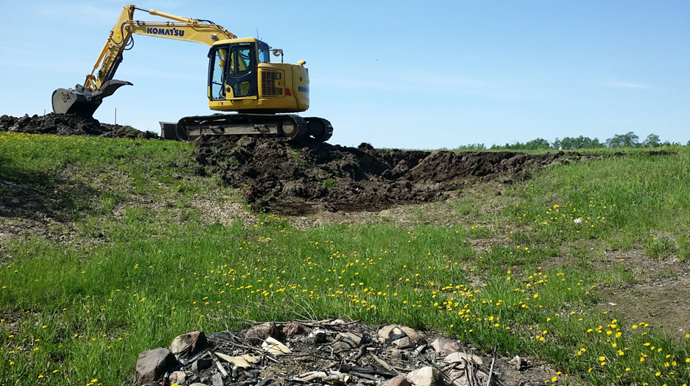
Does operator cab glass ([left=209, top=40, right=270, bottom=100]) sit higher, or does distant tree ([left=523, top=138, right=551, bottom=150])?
operator cab glass ([left=209, top=40, right=270, bottom=100])

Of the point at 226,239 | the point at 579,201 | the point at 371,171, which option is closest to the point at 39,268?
the point at 226,239

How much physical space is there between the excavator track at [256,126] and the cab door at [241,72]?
96 cm

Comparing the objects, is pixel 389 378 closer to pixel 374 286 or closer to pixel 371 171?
pixel 374 286

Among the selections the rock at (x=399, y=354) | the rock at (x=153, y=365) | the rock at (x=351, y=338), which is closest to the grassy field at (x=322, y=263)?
the rock at (x=153, y=365)

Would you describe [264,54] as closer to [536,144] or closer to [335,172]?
[335,172]

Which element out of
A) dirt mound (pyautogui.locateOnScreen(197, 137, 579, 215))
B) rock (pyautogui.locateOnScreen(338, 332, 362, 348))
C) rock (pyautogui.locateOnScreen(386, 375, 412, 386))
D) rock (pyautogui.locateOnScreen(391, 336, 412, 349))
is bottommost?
rock (pyautogui.locateOnScreen(391, 336, 412, 349))

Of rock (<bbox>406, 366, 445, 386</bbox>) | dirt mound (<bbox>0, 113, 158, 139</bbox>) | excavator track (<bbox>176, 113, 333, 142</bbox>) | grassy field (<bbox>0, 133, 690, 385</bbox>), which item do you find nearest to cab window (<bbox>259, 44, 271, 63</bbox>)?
excavator track (<bbox>176, 113, 333, 142</bbox>)

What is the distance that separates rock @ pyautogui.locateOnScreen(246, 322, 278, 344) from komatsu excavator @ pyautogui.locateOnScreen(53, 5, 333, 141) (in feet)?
46.1

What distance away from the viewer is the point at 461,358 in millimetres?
4836

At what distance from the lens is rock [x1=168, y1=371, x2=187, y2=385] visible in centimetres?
445

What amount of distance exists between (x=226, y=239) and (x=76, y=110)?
654 inches

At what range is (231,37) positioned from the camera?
797 inches

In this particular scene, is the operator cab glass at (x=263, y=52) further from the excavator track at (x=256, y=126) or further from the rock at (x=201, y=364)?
the rock at (x=201, y=364)

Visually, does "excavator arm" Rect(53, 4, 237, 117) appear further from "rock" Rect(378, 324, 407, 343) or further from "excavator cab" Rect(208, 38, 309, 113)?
"rock" Rect(378, 324, 407, 343)
